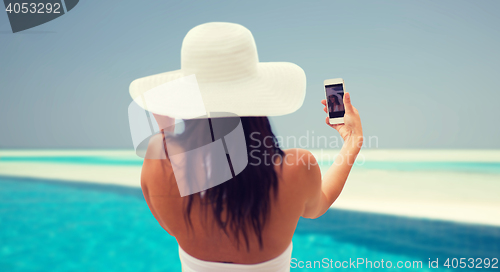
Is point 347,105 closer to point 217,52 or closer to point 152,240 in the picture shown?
point 217,52

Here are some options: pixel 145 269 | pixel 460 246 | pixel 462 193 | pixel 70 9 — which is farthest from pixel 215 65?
pixel 70 9

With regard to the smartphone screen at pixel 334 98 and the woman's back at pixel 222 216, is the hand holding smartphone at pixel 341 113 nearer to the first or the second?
the smartphone screen at pixel 334 98

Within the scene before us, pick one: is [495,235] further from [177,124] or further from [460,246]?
[177,124]

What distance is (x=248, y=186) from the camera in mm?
701

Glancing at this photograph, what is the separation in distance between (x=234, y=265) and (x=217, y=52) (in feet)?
1.77

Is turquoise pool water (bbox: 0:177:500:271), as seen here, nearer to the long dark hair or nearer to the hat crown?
the long dark hair

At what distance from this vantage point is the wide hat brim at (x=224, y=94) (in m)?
0.73

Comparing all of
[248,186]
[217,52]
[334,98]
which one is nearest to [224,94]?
[217,52]

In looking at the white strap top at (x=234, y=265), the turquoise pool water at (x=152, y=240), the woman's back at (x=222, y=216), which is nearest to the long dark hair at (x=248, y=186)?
the woman's back at (x=222, y=216)

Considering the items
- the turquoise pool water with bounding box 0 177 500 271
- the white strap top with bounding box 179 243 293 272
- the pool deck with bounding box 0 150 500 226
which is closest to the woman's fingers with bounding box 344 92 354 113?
the white strap top with bounding box 179 243 293 272

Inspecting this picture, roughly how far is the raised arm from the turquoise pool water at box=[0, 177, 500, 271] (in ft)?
7.17

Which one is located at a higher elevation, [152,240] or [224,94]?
[224,94]

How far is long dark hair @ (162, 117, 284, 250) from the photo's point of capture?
0.68 metres

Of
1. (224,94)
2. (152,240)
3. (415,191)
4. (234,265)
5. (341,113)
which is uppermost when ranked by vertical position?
(224,94)
